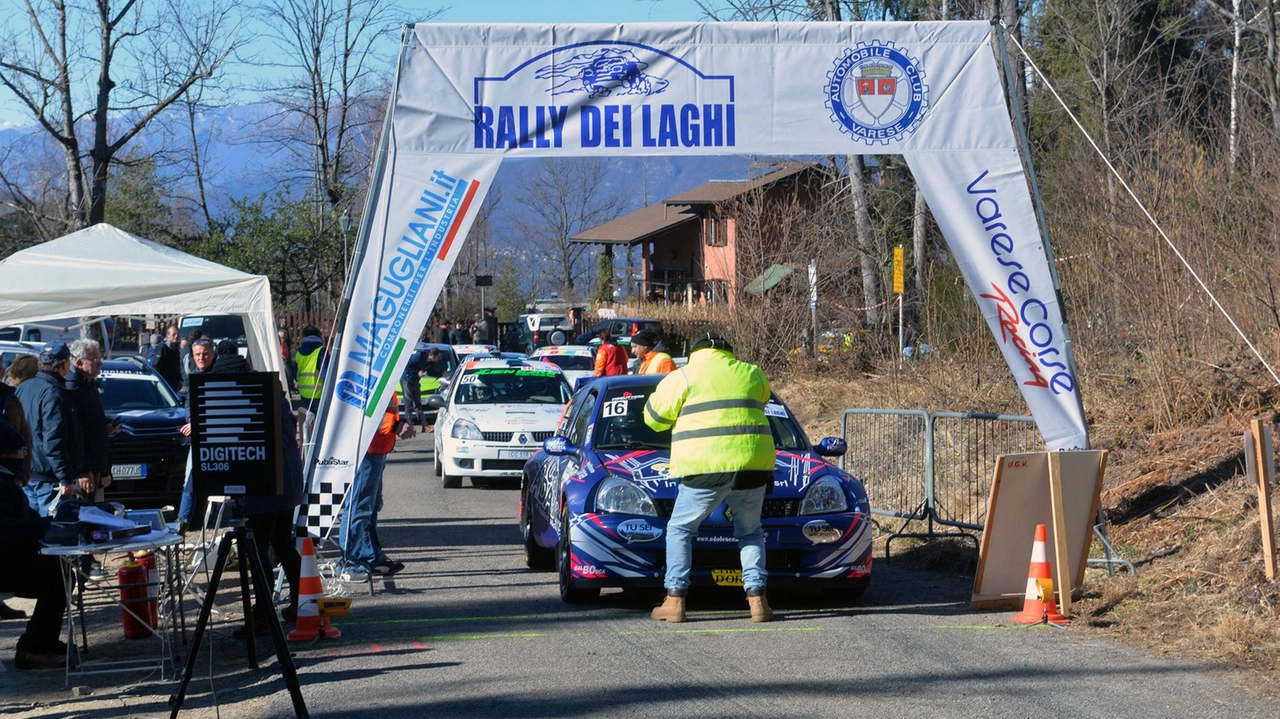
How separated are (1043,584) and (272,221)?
38.7m

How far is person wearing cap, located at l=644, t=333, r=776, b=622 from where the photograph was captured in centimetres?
819

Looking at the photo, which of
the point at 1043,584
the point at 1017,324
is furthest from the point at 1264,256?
the point at 1043,584

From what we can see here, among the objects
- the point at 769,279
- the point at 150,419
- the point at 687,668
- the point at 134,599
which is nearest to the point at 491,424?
the point at 150,419

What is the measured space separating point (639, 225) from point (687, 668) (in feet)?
217

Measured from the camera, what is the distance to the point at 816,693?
664 centimetres

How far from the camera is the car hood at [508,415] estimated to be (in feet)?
55.0

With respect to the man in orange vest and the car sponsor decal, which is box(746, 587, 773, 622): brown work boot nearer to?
the car sponsor decal

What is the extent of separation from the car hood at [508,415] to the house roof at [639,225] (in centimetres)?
4664

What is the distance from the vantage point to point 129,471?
13766 millimetres

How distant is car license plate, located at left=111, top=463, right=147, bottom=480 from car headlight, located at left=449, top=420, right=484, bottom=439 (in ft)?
13.7

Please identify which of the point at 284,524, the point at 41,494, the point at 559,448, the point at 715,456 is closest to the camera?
the point at 715,456

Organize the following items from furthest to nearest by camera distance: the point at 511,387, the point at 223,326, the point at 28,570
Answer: the point at 223,326 < the point at 511,387 < the point at 28,570

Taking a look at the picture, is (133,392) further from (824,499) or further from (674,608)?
(824,499)

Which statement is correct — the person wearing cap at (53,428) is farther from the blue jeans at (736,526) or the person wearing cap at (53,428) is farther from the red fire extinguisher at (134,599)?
the blue jeans at (736,526)
